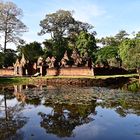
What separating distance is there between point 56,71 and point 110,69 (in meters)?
10.0

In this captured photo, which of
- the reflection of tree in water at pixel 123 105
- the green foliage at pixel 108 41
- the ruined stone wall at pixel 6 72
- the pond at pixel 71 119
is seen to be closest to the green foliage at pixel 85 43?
the ruined stone wall at pixel 6 72

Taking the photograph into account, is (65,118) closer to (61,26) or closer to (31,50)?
(31,50)

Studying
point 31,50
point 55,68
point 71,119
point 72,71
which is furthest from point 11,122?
point 31,50

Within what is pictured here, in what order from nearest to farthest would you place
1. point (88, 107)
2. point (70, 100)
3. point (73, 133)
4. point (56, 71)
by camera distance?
point (73, 133)
point (88, 107)
point (70, 100)
point (56, 71)

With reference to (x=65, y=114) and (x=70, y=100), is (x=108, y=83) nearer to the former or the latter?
(x=70, y=100)

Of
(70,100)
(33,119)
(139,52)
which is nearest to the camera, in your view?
(33,119)

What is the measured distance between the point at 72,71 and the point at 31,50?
2785cm

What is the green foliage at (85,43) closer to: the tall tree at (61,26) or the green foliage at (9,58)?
the tall tree at (61,26)

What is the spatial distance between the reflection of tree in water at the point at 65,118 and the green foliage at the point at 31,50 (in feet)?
187

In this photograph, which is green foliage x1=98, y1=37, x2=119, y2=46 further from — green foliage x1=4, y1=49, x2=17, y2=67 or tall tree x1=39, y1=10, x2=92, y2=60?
green foliage x1=4, y1=49, x2=17, y2=67

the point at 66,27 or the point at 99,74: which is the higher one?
the point at 66,27

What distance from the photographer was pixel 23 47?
85.9 metres

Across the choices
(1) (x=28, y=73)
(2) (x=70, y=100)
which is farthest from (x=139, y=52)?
(2) (x=70, y=100)

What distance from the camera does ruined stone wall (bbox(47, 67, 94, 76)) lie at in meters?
58.2
